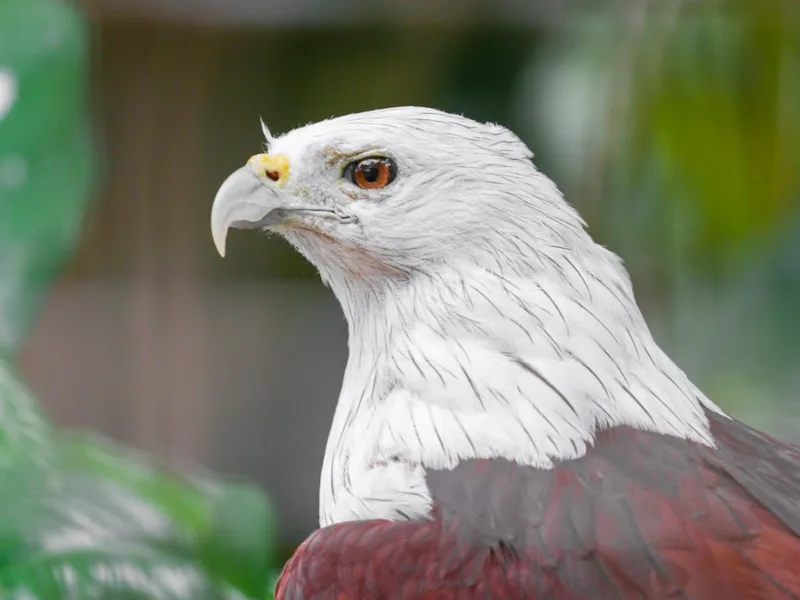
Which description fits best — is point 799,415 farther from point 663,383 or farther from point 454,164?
point 454,164

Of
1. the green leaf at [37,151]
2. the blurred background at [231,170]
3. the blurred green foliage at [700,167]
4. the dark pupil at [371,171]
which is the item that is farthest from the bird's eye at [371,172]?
the green leaf at [37,151]

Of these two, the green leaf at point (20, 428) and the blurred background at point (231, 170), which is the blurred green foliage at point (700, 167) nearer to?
the blurred background at point (231, 170)

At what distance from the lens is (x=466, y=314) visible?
898mm

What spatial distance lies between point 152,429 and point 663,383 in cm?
102

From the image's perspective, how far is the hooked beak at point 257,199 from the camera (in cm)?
94

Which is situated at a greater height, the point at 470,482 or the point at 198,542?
the point at 470,482

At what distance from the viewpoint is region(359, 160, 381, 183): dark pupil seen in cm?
92

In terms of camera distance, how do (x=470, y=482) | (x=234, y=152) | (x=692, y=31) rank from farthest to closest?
(x=692, y=31) → (x=234, y=152) → (x=470, y=482)

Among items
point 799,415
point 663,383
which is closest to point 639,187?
point 799,415

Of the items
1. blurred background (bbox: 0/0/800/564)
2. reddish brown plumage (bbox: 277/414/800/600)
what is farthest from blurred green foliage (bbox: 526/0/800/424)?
reddish brown plumage (bbox: 277/414/800/600)

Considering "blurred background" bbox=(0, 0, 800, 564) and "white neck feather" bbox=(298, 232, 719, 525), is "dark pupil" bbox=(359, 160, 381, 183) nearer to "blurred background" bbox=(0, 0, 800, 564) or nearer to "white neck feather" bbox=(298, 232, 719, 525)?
"white neck feather" bbox=(298, 232, 719, 525)

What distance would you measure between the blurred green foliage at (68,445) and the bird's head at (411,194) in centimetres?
81

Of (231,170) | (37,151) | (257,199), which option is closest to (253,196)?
(257,199)

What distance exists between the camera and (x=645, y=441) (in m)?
0.86
